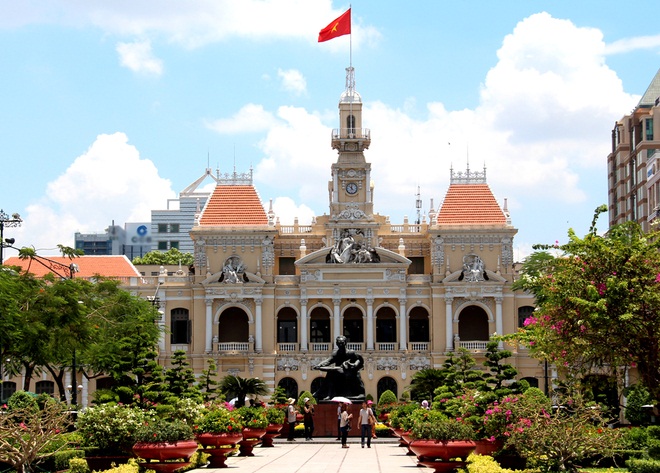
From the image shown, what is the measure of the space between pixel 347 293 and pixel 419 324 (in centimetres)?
685

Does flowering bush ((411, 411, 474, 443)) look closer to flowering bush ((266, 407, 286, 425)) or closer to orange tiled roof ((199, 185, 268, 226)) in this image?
flowering bush ((266, 407, 286, 425))

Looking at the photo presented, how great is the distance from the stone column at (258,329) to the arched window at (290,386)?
2.95 meters

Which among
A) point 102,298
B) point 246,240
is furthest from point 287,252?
point 102,298

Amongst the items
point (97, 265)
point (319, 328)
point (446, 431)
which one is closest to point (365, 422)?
point (446, 431)

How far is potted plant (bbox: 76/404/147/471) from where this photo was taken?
107ft

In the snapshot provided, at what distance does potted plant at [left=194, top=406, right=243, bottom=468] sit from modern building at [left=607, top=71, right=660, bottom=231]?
203ft

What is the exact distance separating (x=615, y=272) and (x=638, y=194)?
70358 mm

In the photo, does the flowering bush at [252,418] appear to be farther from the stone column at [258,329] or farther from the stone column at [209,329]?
the stone column at [209,329]

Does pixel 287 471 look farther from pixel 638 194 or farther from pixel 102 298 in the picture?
pixel 638 194

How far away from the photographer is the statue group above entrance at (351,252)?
289 feet

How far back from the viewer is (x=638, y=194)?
10606cm

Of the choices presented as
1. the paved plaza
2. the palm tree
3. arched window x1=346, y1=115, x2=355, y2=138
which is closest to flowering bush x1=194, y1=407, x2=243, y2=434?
the paved plaza

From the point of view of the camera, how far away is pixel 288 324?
90.6 m

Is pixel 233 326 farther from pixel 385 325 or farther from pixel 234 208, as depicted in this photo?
pixel 385 325
